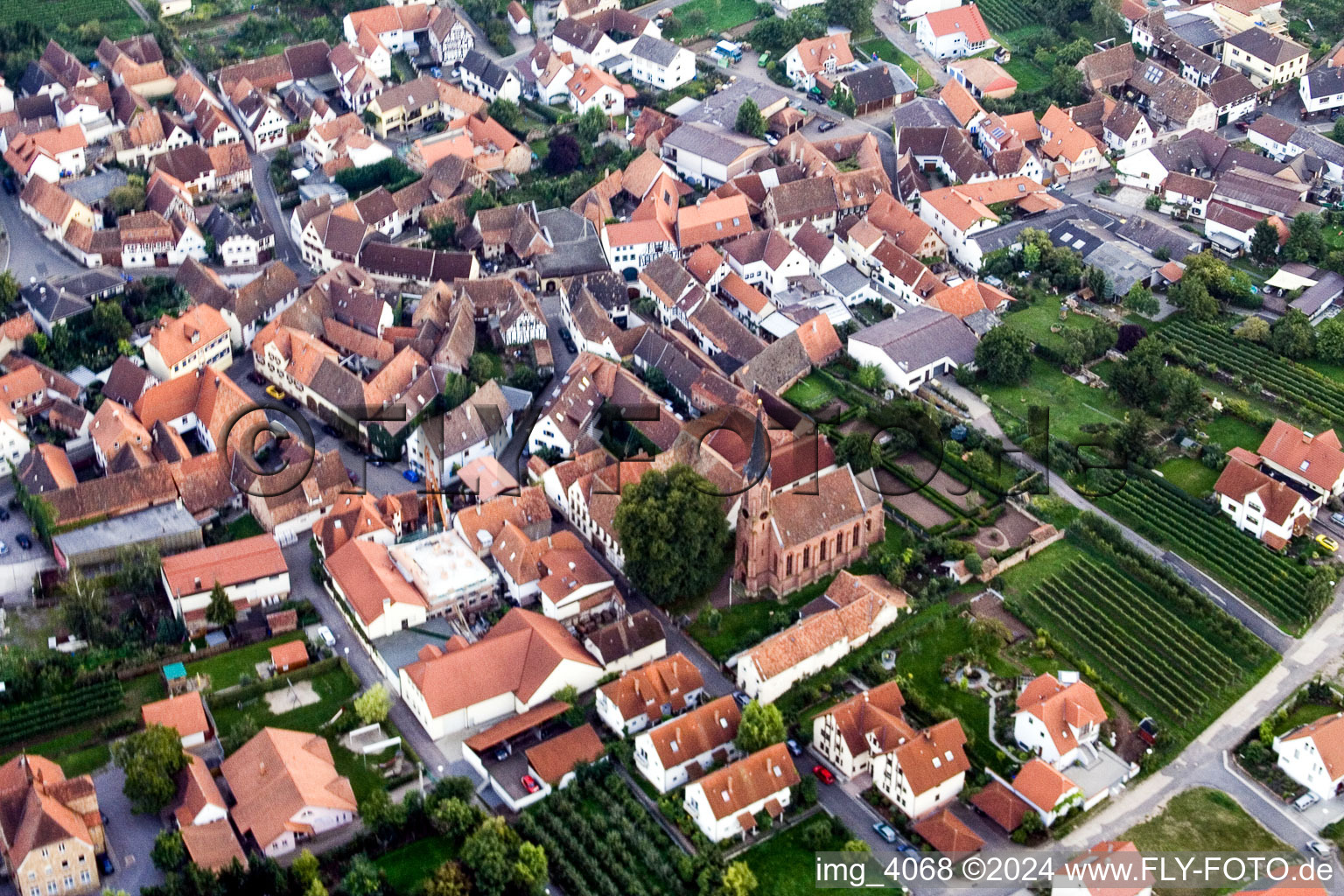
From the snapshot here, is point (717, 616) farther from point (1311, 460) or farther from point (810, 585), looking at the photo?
point (1311, 460)

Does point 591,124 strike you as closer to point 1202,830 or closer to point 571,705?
point 571,705

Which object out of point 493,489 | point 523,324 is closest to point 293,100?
point 523,324

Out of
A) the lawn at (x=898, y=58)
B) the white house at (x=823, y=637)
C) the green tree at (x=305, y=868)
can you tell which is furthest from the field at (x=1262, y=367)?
the green tree at (x=305, y=868)

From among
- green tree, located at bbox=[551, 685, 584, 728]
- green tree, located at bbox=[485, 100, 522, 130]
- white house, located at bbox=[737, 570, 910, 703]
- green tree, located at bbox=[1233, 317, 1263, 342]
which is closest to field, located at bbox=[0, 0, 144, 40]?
green tree, located at bbox=[485, 100, 522, 130]

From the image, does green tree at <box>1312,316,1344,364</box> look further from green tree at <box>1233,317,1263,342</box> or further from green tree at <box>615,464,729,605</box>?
green tree at <box>615,464,729,605</box>

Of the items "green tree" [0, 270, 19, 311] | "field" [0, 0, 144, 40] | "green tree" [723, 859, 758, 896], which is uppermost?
"field" [0, 0, 144, 40]
